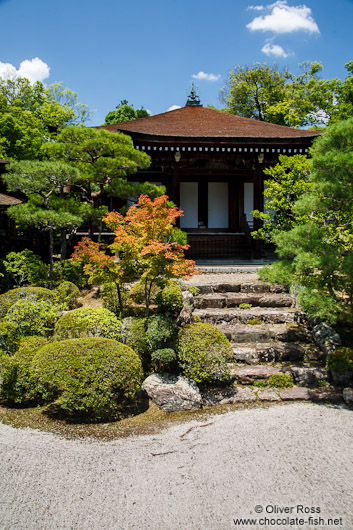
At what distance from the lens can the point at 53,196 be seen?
33.3 feet

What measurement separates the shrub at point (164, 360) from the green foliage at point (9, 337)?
252 centimetres

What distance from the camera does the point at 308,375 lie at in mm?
6082

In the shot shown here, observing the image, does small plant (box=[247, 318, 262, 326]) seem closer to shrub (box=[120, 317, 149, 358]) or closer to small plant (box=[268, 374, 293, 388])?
small plant (box=[268, 374, 293, 388])

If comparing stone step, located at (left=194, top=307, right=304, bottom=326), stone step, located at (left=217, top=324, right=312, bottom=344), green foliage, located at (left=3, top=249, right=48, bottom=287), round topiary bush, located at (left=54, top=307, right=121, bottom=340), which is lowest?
stone step, located at (left=217, top=324, right=312, bottom=344)

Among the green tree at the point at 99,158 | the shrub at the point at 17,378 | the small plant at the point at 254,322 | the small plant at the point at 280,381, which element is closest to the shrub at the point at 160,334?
the small plant at the point at 280,381

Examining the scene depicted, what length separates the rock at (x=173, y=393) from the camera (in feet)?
18.0

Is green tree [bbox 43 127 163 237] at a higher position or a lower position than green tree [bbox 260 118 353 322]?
higher

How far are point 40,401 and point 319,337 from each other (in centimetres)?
510

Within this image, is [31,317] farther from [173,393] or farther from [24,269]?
[173,393]

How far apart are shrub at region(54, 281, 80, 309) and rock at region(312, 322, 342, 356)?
17.7ft

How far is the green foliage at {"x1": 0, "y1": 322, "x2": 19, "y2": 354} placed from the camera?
6.39m

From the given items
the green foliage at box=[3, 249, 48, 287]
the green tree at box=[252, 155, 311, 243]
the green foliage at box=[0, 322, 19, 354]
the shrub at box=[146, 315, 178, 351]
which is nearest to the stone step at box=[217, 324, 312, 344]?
the shrub at box=[146, 315, 178, 351]

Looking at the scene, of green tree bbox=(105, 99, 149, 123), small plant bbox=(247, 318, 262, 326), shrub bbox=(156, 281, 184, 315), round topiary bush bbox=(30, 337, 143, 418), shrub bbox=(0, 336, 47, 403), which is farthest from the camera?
green tree bbox=(105, 99, 149, 123)

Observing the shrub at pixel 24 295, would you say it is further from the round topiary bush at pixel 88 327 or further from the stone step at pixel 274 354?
the stone step at pixel 274 354
